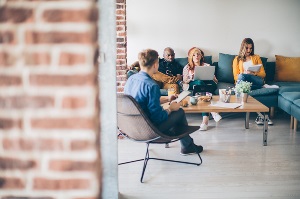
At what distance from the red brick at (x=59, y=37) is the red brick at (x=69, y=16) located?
1.7 inches

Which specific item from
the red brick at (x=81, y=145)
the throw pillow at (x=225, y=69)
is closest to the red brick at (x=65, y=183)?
the red brick at (x=81, y=145)

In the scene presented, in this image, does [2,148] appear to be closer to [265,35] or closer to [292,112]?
[292,112]

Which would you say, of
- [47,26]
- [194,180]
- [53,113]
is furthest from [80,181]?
[194,180]

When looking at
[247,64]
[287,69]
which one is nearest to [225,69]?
[247,64]

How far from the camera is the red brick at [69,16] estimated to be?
1163 millimetres

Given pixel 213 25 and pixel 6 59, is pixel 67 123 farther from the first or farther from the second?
pixel 213 25

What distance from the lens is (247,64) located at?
5.91 meters

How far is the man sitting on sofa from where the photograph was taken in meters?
5.73

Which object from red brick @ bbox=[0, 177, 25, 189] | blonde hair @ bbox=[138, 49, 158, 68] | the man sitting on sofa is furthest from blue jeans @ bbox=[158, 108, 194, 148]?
red brick @ bbox=[0, 177, 25, 189]

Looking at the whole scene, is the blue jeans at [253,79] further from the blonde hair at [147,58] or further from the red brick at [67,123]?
the red brick at [67,123]

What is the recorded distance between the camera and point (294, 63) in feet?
20.7

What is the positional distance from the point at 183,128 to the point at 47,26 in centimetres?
269

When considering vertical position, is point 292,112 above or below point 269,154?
above

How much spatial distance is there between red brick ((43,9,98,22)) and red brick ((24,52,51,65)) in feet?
0.38
